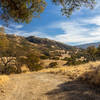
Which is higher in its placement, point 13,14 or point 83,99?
point 13,14

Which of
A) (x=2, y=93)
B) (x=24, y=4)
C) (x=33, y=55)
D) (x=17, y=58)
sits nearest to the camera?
(x=2, y=93)

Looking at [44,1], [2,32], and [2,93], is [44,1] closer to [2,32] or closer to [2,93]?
[2,93]

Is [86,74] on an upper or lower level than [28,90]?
upper

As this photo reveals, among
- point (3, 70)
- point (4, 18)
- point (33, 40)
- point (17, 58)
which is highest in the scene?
point (33, 40)

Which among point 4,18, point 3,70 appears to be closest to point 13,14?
point 4,18

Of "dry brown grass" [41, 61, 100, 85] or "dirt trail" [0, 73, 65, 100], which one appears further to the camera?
"dry brown grass" [41, 61, 100, 85]

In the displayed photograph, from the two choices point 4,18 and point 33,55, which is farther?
point 33,55

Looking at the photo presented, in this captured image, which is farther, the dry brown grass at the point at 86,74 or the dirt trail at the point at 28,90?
the dry brown grass at the point at 86,74

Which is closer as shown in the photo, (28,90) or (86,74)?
(28,90)

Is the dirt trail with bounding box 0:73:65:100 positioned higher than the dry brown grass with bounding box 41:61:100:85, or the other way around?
the dry brown grass with bounding box 41:61:100:85

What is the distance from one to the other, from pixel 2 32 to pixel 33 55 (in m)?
15.5

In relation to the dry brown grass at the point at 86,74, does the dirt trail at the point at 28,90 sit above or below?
below

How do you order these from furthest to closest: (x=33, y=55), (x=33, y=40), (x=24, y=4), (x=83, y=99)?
(x=33, y=40) < (x=33, y=55) < (x=24, y=4) < (x=83, y=99)

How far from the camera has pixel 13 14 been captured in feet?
26.9
